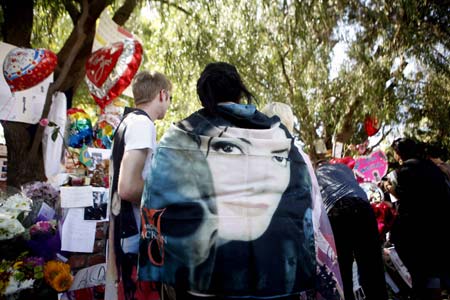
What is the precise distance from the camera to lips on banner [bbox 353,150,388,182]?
621 centimetres

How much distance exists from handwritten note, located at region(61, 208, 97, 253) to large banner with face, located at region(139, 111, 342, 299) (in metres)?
1.51

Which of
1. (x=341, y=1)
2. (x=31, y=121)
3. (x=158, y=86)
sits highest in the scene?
(x=341, y=1)

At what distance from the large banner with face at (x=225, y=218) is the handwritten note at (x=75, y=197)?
1.53 meters

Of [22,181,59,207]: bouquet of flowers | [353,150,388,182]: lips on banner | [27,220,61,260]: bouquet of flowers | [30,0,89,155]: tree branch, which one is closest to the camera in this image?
[27,220,61,260]: bouquet of flowers

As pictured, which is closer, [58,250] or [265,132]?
[265,132]

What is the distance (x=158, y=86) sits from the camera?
7.14 ft

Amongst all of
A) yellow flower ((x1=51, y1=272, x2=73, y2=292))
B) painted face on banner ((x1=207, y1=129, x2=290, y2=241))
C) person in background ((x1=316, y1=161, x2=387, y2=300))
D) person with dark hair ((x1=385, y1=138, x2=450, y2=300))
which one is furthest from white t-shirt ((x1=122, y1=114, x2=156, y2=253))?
person with dark hair ((x1=385, y1=138, x2=450, y2=300))

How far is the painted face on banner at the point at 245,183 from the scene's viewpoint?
1.40 meters

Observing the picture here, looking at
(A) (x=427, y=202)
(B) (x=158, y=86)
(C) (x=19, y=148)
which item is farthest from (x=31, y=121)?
(A) (x=427, y=202)

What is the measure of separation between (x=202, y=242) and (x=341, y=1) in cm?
450

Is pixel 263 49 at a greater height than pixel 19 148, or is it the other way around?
pixel 263 49

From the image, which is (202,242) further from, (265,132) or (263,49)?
(263,49)

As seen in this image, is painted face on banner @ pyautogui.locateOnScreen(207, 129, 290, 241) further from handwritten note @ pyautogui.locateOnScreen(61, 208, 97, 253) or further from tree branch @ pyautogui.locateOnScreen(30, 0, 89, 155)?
tree branch @ pyautogui.locateOnScreen(30, 0, 89, 155)

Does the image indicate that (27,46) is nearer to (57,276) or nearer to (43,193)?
(43,193)
